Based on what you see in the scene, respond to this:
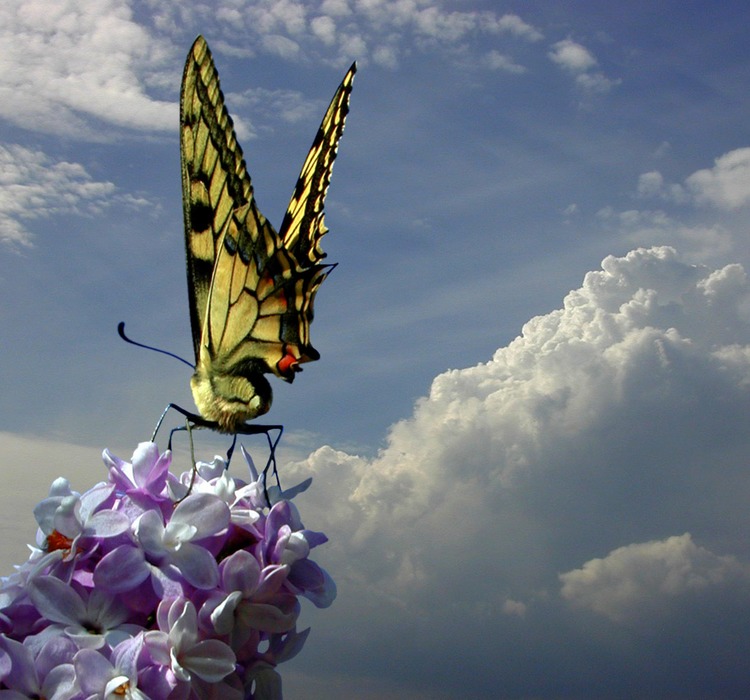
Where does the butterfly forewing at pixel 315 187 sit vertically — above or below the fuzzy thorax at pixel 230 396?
above

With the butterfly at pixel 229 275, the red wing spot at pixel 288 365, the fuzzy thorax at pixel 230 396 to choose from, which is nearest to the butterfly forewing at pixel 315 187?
the butterfly at pixel 229 275

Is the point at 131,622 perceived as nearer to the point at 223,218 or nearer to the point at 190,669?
the point at 190,669

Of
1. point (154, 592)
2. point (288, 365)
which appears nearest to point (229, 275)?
point (288, 365)

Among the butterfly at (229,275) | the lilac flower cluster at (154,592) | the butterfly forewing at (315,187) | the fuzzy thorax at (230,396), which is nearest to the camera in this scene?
the lilac flower cluster at (154,592)

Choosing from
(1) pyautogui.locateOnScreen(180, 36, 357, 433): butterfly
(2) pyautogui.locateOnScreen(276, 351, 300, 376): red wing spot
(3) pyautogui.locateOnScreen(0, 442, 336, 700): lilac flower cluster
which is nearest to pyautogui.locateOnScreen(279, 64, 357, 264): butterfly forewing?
(1) pyautogui.locateOnScreen(180, 36, 357, 433): butterfly

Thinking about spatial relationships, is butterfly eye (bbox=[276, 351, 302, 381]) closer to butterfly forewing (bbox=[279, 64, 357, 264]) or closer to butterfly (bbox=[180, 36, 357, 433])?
butterfly (bbox=[180, 36, 357, 433])

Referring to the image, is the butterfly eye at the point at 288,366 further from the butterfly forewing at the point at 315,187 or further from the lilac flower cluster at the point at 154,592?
the lilac flower cluster at the point at 154,592

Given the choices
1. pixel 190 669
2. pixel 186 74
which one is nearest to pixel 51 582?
pixel 190 669
